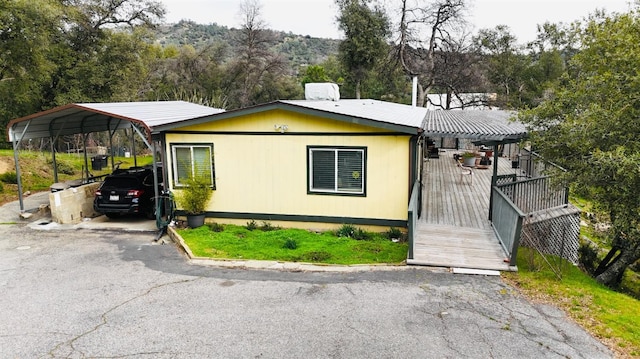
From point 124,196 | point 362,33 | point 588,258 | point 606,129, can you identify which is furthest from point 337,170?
point 362,33

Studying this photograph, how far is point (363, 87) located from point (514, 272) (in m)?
28.9

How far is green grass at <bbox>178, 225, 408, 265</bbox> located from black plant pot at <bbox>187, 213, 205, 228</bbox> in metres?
0.33

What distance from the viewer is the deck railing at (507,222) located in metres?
7.65

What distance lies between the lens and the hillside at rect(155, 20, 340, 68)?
69.2 metres

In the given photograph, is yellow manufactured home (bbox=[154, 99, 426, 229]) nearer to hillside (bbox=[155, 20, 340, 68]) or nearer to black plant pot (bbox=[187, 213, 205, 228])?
black plant pot (bbox=[187, 213, 205, 228])

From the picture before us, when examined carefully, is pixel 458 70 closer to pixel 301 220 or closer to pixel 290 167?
pixel 290 167

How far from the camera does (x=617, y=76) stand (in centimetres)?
754

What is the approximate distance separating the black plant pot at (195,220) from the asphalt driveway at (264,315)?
221 cm

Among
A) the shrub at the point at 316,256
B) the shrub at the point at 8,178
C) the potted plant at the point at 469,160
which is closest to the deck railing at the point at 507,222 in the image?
the shrub at the point at 316,256

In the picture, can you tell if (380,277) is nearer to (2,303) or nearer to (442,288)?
(442,288)

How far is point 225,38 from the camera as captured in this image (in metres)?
69.4

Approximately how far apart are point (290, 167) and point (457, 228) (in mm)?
4222

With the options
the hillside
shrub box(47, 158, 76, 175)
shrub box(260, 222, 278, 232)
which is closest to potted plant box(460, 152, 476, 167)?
shrub box(260, 222, 278, 232)

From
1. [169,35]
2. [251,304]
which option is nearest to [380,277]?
[251,304]
